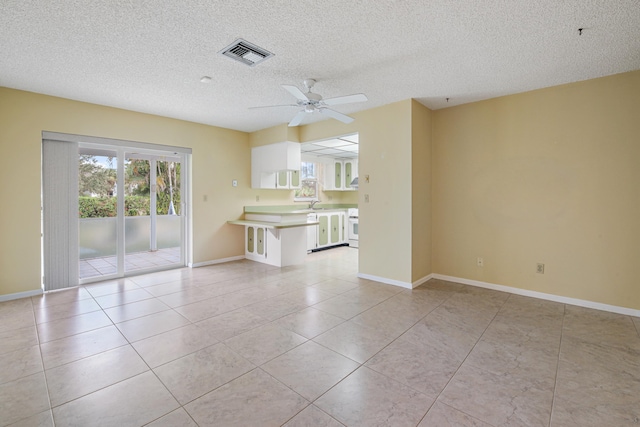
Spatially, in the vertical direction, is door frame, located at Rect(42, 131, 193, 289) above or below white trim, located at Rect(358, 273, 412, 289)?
above

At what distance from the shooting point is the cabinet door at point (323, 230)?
7055mm

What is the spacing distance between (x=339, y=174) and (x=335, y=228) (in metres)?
1.52

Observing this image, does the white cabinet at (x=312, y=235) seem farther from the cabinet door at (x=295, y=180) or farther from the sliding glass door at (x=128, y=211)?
the sliding glass door at (x=128, y=211)

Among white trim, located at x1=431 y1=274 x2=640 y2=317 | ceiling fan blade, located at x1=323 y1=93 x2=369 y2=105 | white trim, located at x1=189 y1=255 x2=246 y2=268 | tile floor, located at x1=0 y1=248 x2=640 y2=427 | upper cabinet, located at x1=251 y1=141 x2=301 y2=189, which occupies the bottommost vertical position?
tile floor, located at x1=0 y1=248 x2=640 y2=427

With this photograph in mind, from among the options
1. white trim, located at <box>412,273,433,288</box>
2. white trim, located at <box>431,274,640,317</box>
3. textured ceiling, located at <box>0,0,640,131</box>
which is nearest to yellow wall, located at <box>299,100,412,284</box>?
white trim, located at <box>412,273,433,288</box>

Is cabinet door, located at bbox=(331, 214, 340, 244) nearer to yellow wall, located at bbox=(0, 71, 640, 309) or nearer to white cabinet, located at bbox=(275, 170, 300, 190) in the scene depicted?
white cabinet, located at bbox=(275, 170, 300, 190)

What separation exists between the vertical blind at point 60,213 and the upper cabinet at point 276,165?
2.90m

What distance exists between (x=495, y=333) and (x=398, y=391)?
140 centimetres

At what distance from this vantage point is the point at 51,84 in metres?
3.54

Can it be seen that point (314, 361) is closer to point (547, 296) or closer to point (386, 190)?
point (386, 190)

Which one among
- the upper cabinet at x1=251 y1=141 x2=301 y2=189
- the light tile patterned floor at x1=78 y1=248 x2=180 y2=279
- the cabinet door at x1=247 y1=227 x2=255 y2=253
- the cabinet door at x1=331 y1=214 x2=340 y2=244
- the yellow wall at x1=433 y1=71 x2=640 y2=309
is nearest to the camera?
the yellow wall at x1=433 y1=71 x2=640 y2=309

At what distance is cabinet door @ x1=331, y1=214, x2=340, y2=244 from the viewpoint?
7.40 metres

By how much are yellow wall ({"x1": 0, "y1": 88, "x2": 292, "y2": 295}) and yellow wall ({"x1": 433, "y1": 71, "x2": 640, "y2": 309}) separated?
12.6ft

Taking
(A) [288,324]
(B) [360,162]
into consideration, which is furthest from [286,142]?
(A) [288,324]
